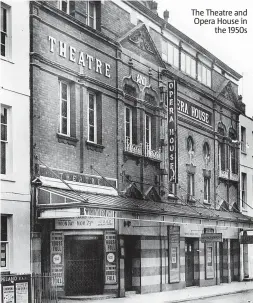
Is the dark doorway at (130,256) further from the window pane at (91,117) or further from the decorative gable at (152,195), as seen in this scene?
the window pane at (91,117)

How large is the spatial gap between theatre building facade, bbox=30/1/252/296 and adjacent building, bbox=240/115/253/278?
848 millimetres

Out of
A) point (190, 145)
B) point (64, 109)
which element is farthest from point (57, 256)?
point (190, 145)

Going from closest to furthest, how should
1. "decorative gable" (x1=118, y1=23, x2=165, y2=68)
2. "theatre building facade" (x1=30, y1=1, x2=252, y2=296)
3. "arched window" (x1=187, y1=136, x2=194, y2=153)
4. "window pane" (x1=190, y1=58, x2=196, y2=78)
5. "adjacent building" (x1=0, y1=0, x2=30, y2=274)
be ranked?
"adjacent building" (x1=0, y1=0, x2=30, y2=274) < "theatre building facade" (x1=30, y1=1, x2=252, y2=296) < "decorative gable" (x1=118, y1=23, x2=165, y2=68) < "arched window" (x1=187, y1=136, x2=194, y2=153) < "window pane" (x1=190, y1=58, x2=196, y2=78)

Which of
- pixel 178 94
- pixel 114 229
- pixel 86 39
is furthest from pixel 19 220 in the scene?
pixel 178 94

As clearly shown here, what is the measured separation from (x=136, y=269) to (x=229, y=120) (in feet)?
35.8

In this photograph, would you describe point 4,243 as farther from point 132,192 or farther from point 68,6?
point 68,6

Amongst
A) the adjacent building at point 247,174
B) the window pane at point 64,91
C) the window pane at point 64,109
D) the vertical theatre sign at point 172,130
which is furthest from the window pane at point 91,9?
the adjacent building at point 247,174

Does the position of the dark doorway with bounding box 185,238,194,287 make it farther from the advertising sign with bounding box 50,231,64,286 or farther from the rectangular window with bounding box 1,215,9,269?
the rectangular window with bounding box 1,215,9,269

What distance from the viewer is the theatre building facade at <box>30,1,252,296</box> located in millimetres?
17688

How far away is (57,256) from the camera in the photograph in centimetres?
1812

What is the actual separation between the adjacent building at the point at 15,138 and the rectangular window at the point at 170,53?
9.16m

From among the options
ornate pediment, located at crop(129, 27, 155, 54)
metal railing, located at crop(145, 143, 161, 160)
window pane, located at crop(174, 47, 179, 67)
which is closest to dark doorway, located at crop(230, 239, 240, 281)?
metal railing, located at crop(145, 143, 161, 160)

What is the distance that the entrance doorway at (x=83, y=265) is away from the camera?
61.5ft

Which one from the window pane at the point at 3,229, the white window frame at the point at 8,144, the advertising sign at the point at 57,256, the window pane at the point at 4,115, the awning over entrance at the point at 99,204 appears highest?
the window pane at the point at 4,115
